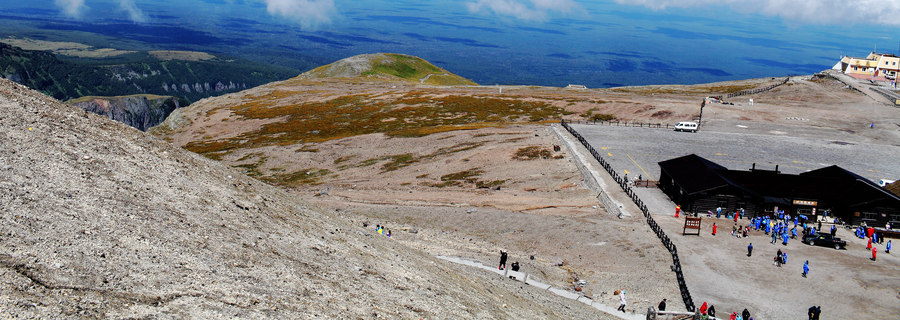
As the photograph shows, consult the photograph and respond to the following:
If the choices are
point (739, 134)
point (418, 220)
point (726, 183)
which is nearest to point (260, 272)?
point (418, 220)

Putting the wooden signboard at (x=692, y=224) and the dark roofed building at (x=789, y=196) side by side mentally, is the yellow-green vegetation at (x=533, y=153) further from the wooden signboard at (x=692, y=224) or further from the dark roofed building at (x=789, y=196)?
the wooden signboard at (x=692, y=224)

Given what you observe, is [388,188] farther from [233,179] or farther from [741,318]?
[741,318]

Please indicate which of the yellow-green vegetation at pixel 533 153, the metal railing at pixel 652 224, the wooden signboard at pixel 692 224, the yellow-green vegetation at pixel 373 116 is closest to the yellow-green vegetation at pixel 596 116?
the yellow-green vegetation at pixel 373 116

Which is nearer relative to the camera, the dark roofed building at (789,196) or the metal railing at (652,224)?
the metal railing at (652,224)

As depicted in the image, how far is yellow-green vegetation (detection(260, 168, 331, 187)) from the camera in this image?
73.3 meters

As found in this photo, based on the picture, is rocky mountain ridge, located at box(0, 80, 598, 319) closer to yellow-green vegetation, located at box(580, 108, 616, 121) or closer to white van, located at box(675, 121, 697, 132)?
white van, located at box(675, 121, 697, 132)

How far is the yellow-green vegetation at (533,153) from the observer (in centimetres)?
7181

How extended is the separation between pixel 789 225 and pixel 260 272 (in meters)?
42.6

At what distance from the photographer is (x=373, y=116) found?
401 feet

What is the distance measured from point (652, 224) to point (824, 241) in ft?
37.6

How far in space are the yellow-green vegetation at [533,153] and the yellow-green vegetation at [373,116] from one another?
22.6 m

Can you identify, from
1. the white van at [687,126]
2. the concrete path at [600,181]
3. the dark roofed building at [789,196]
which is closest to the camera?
the dark roofed building at [789,196]

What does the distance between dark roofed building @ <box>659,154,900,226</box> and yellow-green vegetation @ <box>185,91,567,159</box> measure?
157ft

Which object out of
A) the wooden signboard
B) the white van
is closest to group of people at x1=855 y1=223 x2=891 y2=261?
the wooden signboard
